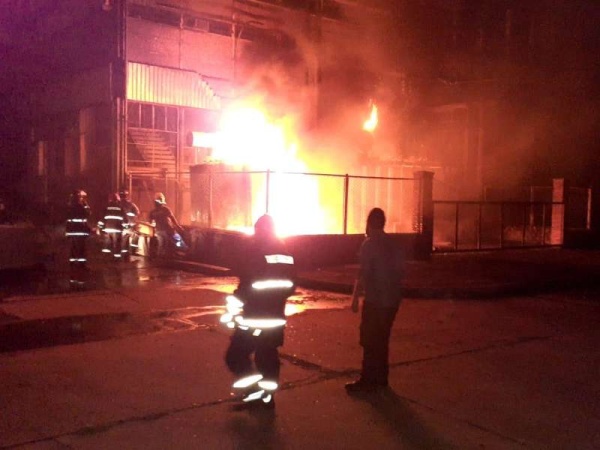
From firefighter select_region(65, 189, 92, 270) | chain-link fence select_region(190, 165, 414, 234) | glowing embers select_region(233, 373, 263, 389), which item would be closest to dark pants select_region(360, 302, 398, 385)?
glowing embers select_region(233, 373, 263, 389)

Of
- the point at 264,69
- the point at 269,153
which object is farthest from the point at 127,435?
the point at 264,69

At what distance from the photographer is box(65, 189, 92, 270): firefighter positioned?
46.2 feet

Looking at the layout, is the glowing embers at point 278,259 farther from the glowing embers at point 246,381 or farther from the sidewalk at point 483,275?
the sidewalk at point 483,275

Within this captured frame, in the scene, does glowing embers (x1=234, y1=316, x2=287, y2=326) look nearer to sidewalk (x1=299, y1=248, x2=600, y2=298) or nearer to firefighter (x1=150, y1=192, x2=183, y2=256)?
sidewalk (x1=299, y1=248, x2=600, y2=298)

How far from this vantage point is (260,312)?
5.34 metres

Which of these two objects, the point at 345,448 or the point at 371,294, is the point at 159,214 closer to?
the point at 371,294

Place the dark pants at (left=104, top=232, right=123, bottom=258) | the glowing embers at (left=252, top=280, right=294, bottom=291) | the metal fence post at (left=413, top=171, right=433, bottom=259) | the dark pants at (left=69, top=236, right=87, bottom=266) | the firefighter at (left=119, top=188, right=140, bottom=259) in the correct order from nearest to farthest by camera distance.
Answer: the glowing embers at (left=252, top=280, right=294, bottom=291) < the dark pants at (left=69, top=236, right=87, bottom=266) < the dark pants at (left=104, top=232, right=123, bottom=258) < the firefighter at (left=119, top=188, right=140, bottom=259) < the metal fence post at (left=413, top=171, right=433, bottom=259)

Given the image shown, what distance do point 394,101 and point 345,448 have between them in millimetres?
22641

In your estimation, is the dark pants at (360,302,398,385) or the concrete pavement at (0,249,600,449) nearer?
the concrete pavement at (0,249,600,449)

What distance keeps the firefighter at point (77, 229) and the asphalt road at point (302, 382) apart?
394cm

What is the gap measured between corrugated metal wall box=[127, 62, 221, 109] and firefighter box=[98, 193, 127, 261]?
240 inches

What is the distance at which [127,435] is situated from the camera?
190 inches

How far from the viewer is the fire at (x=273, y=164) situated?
15586 millimetres

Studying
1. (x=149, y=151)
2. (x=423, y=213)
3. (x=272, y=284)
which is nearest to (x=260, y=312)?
(x=272, y=284)
